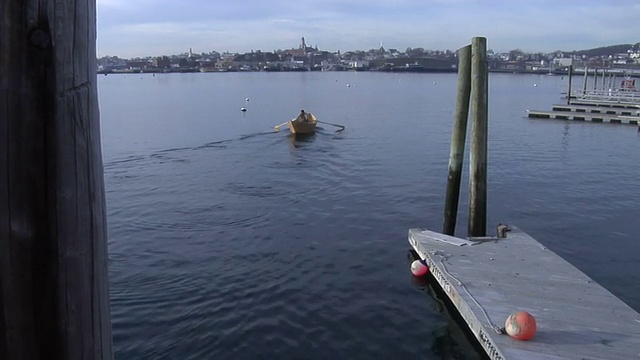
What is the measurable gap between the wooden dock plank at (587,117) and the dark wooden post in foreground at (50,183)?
158 feet

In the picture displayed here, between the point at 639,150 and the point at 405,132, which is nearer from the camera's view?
the point at 639,150

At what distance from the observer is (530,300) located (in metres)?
8.70

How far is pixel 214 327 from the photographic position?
9.61 m

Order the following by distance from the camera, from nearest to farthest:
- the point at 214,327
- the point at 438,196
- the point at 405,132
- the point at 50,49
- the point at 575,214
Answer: the point at 50,49
the point at 214,327
the point at 575,214
the point at 438,196
the point at 405,132

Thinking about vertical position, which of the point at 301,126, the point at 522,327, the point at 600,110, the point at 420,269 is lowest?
the point at 420,269

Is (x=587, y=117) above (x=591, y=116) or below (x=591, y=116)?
below

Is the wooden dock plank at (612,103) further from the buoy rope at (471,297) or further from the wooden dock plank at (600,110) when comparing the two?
the buoy rope at (471,297)

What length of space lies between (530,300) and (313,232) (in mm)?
7807

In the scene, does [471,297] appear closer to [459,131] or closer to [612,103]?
[459,131]

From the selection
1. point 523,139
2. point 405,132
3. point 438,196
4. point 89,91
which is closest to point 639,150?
point 523,139

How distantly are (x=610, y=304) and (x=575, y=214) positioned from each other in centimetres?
971

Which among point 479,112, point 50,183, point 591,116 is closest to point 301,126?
point 479,112

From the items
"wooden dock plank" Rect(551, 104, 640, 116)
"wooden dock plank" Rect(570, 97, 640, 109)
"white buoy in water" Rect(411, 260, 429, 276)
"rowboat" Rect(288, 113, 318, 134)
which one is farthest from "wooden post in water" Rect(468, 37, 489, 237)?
"wooden dock plank" Rect(570, 97, 640, 109)

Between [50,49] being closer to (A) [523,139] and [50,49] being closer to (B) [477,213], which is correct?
(B) [477,213]
